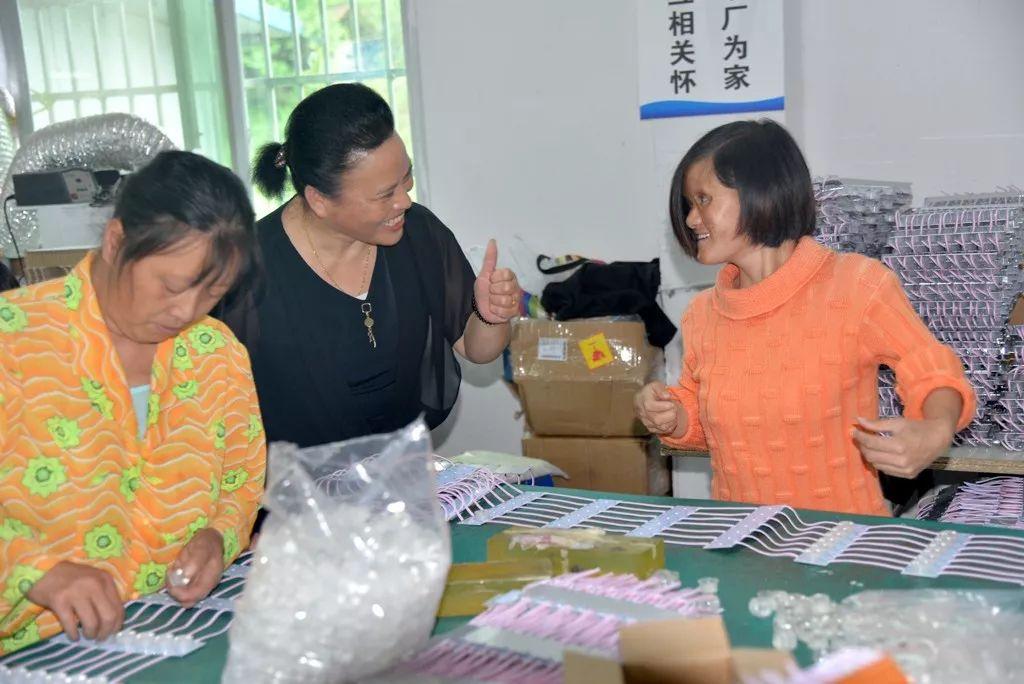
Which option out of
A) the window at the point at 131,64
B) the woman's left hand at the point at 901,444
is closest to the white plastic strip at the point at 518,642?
the woman's left hand at the point at 901,444

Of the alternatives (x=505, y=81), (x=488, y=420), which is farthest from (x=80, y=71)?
(x=488, y=420)

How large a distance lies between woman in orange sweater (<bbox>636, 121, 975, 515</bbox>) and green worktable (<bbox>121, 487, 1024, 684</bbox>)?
30cm

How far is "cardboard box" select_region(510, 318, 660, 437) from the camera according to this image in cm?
394

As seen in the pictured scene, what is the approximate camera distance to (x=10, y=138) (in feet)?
16.6

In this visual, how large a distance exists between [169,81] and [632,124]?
8.04 ft

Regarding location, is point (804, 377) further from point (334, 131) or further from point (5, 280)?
point (5, 280)

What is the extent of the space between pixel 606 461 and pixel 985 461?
5.06 ft

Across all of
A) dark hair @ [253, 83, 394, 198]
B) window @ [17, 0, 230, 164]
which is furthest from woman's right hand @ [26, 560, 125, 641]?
window @ [17, 0, 230, 164]

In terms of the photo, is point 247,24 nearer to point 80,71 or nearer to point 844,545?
point 80,71

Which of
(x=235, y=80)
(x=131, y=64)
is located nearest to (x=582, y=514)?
(x=235, y=80)

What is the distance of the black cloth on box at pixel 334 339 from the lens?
2242 mm

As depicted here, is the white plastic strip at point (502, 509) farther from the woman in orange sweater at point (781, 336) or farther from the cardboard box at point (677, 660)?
the cardboard box at point (677, 660)

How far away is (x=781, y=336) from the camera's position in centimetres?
197

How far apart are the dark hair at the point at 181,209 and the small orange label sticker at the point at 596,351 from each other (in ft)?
8.21
